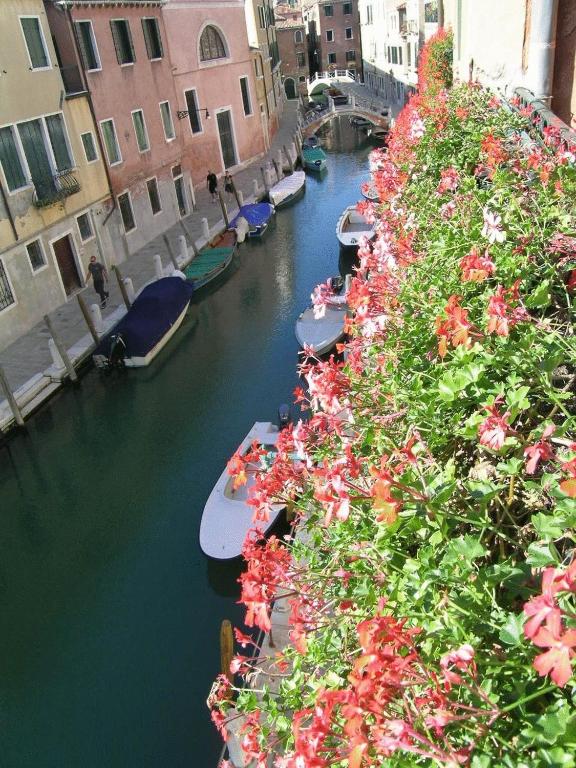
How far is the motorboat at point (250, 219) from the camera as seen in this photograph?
70.8 feet

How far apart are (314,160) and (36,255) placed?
1919 cm

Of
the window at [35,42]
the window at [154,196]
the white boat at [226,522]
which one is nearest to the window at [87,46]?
the window at [35,42]

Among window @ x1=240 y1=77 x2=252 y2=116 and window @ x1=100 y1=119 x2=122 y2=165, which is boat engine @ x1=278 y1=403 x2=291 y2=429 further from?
window @ x1=240 y1=77 x2=252 y2=116

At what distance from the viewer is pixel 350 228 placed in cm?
1983

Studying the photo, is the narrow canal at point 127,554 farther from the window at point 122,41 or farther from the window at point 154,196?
the window at point 122,41

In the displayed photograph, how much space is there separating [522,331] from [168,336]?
13.2 meters

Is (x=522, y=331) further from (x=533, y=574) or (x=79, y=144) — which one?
(x=79, y=144)

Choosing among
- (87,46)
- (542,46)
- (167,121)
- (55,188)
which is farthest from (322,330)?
(167,121)

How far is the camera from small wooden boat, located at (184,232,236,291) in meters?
18.0

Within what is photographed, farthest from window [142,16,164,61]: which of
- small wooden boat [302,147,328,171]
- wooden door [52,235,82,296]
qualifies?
small wooden boat [302,147,328,171]

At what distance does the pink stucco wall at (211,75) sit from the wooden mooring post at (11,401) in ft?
48.4

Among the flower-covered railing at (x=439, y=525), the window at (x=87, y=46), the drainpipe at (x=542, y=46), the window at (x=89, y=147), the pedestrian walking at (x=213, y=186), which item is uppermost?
the window at (x=87, y=46)

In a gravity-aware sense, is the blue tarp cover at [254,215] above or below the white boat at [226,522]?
above

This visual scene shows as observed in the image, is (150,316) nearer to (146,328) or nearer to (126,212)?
(146,328)
